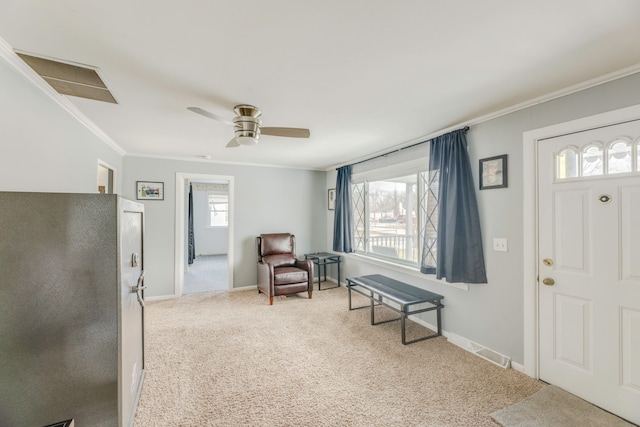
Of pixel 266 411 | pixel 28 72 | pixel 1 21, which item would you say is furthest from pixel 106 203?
pixel 266 411

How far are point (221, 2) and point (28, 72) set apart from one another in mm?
1532

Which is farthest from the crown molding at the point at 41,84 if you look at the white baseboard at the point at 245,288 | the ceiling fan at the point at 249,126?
the white baseboard at the point at 245,288

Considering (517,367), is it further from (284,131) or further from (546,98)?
(284,131)

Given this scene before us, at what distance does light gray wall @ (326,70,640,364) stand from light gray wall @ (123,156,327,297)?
3277 millimetres

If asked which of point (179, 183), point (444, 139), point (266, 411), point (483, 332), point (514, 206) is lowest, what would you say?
point (266, 411)

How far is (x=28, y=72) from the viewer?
5.65 feet

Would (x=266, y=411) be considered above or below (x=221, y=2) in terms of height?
below

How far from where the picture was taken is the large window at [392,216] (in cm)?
350

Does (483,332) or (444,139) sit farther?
(444,139)

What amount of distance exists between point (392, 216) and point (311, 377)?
2.65m

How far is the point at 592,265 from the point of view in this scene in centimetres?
196

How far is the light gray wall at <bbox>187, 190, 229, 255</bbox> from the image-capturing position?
8.66 meters

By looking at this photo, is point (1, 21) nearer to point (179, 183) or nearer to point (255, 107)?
point (255, 107)

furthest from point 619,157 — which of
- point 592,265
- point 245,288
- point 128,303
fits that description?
point 245,288
